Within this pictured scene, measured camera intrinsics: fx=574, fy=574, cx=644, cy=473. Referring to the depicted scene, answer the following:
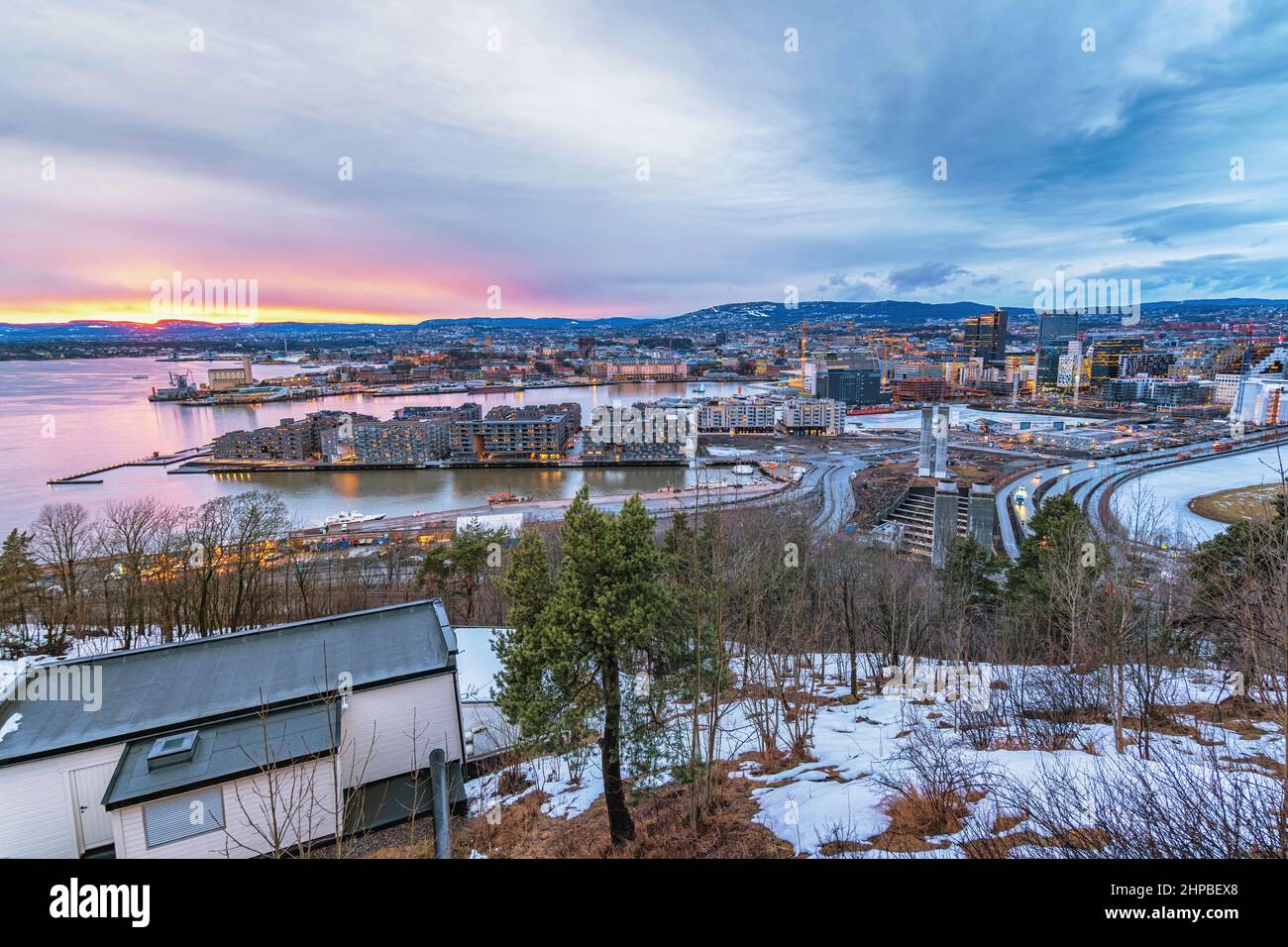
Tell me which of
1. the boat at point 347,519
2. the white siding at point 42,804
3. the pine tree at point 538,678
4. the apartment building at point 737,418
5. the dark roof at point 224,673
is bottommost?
the boat at point 347,519

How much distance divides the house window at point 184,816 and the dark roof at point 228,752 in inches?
2.5

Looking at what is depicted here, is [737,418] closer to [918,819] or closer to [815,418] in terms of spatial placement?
[815,418]

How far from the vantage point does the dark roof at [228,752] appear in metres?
2.70

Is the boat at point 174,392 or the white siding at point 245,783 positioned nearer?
the white siding at point 245,783

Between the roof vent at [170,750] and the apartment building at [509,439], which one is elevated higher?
the apartment building at [509,439]

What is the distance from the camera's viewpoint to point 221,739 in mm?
3023

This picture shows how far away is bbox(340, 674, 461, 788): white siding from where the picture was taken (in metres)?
3.57

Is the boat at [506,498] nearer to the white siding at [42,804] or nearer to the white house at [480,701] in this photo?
the white house at [480,701]

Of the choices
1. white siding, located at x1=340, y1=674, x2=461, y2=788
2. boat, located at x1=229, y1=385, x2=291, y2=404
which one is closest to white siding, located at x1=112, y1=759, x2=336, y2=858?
white siding, located at x1=340, y1=674, x2=461, y2=788

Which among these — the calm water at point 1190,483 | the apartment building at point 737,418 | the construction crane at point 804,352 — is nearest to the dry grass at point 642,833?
the calm water at point 1190,483

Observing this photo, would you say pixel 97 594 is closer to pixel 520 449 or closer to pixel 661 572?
pixel 661 572

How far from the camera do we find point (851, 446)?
82.0ft

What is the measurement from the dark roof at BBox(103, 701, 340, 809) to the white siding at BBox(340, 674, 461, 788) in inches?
13.8

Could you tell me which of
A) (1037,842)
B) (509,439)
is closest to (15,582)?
(1037,842)
